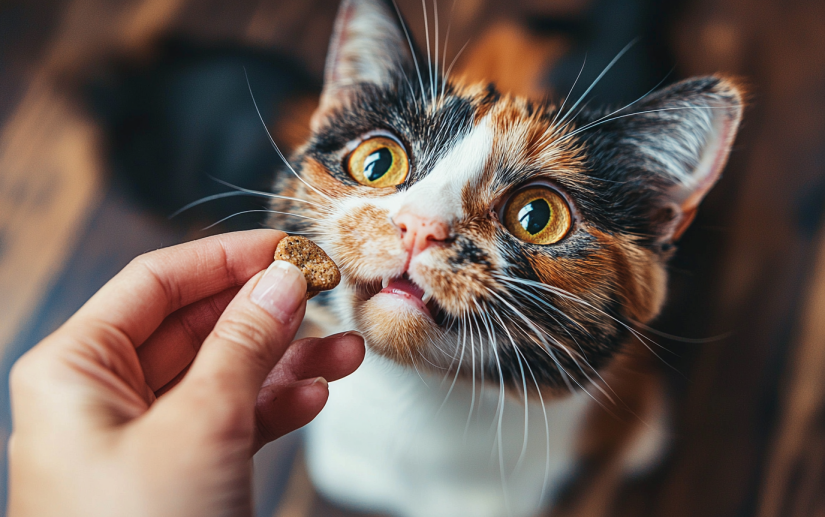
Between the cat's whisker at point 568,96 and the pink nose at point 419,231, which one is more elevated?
the cat's whisker at point 568,96

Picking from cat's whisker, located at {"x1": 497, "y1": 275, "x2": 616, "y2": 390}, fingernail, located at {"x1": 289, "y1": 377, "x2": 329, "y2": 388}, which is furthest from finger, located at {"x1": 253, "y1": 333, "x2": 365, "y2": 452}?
cat's whisker, located at {"x1": 497, "y1": 275, "x2": 616, "y2": 390}

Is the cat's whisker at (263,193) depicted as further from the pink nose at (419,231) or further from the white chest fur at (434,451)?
the white chest fur at (434,451)

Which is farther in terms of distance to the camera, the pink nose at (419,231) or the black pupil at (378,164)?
the black pupil at (378,164)

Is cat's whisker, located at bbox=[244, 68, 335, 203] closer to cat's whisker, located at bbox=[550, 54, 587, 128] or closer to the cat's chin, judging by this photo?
the cat's chin

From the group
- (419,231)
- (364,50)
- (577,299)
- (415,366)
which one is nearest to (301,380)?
(415,366)

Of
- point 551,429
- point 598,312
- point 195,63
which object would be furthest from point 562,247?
point 195,63

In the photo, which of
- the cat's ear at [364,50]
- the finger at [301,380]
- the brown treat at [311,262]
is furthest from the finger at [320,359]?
the cat's ear at [364,50]

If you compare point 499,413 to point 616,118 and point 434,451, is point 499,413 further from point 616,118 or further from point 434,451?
point 616,118
